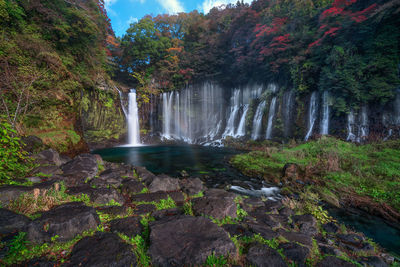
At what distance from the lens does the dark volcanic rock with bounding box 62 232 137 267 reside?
1623 millimetres

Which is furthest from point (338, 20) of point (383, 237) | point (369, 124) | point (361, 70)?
point (383, 237)

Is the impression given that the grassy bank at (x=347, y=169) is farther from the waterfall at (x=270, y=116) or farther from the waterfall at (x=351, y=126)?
the waterfall at (x=270, y=116)

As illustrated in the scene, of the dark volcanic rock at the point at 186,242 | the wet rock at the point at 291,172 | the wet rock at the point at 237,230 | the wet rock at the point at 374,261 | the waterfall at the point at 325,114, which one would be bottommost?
the wet rock at the point at 374,261

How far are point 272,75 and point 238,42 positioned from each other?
26.5 ft

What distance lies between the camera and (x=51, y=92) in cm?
722

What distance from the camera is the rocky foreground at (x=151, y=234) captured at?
5.81ft

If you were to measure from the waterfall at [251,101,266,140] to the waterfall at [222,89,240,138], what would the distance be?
140 inches

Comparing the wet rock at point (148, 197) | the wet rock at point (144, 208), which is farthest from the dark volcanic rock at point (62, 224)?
the wet rock at point (148, 197)

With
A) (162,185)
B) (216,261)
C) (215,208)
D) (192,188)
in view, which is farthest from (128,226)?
(192,188)

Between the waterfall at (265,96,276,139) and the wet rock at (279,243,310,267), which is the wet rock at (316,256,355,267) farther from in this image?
the waterfall at (265,96,276,139)

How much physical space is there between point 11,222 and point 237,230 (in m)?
3.09

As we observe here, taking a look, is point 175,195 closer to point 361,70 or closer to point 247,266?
point 247,266

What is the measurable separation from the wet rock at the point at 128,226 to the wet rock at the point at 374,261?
11.6ft

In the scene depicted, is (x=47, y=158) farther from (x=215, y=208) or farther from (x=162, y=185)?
(x=215, y=208)
